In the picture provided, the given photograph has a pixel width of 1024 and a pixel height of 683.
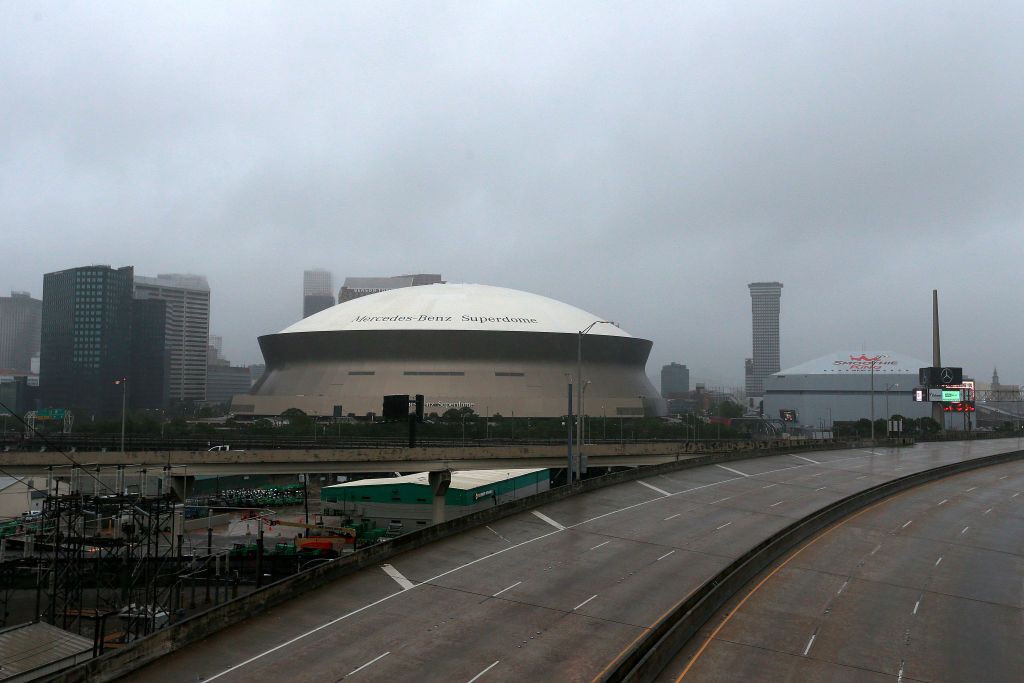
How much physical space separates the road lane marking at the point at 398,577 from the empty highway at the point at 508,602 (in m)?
A: 0.03

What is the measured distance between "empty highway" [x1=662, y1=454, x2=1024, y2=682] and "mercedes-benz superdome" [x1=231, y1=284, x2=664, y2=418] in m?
84.0

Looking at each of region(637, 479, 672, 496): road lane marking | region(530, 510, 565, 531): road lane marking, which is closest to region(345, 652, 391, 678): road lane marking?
region(530, 510, 565, 531): road lane marking

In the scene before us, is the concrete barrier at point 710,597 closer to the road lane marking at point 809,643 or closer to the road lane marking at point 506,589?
the road lane marking at point 809,643

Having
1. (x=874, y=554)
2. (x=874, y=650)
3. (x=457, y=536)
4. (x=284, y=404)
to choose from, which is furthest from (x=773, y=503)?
(x=284, y=404)

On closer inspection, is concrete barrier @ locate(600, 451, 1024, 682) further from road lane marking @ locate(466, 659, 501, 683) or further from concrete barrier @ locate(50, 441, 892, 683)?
concrete barrier @ locate(50, 441, 892, 683)

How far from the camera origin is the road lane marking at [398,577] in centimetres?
2378

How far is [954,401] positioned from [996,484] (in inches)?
2140

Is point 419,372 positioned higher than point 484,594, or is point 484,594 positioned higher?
point 419,372

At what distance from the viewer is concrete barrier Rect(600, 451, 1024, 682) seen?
1714cm

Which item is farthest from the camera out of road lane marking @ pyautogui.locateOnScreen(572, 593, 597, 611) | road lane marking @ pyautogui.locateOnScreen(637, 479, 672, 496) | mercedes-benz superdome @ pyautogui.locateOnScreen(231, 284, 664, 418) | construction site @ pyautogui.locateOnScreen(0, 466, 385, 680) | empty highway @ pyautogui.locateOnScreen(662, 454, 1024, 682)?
mercedes-benz superdome @ pyautogui.locateOnScreen(231, 284, 664, 418)

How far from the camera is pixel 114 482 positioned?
52.5 meters

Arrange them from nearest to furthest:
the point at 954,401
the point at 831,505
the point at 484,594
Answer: the point at 484,594 < the point at 831,505 < the point at 954,401

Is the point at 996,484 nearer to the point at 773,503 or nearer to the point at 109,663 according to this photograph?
the point at 773,503

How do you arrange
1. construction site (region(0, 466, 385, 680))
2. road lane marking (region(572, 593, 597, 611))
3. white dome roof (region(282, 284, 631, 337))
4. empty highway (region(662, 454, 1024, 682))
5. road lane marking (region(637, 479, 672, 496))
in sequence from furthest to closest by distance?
white dome roof (region(282, 284, 631, 337)), road lane marking (region(637, 479, 672, 496)), construction site (region(0, 466, 385, 680)), road lane marking (region(572, 593, 597, 611)), empty highway (region(662, 454, 1024, 682))
